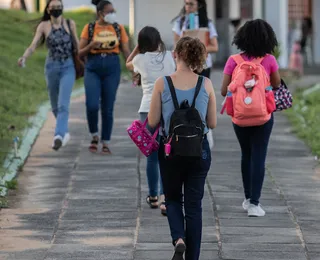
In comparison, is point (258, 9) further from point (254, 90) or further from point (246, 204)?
point (254, 90)

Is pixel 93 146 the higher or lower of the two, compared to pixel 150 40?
lower

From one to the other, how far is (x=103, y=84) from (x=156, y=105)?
4.33 meters

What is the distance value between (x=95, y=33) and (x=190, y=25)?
1.08 meters

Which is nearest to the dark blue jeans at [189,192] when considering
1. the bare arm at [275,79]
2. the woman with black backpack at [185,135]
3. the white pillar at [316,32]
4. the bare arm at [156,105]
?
the woman with black backpack at [185,135]

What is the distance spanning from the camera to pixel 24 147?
11656 mm

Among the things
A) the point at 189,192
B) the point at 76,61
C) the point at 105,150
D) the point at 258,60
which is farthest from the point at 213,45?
the point at 189,192

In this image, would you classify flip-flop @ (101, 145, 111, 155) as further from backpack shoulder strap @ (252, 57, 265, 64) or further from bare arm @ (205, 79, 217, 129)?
bare arm @ (205, 79, 217, 129)

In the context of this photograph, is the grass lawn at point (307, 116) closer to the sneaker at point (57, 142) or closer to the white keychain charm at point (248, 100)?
the sneaker at point (57, 142)

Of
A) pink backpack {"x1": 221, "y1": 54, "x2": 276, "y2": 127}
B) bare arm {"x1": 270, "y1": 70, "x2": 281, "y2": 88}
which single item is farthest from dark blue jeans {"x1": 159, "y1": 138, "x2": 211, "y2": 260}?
A: bare arm {"x1": 270, "y1": 70, "x2": 281, "y2": 88}

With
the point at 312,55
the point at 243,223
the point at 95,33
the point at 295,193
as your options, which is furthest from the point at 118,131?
the point at 312,55

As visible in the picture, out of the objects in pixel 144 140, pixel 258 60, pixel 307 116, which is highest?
pixel 258 60

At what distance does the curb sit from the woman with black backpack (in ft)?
9.18

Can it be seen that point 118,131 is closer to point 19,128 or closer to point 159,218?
point 19,128

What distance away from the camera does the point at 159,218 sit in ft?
27.6
